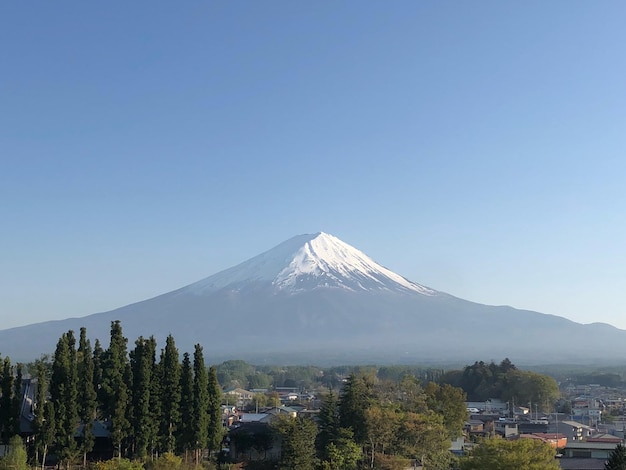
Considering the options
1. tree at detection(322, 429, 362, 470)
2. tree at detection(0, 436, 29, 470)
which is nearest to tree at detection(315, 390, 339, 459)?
tree at detection(322, 429, 362, 470)

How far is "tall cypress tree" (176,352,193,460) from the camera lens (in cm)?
2756

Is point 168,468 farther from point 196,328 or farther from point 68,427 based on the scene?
point 196,328

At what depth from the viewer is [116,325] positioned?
2952 cm

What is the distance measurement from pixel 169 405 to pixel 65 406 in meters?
4.15

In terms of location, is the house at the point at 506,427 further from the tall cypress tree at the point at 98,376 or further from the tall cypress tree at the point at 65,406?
the tall cypress tree at the point at 65,406

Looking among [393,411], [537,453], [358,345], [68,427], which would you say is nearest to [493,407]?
[393,411]

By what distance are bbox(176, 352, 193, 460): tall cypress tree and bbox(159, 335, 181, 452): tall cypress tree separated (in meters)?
0.23

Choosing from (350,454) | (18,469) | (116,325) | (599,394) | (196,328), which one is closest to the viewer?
(18,469)

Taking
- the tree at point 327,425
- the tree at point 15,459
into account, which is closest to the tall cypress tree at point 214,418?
the tree at point 327,425

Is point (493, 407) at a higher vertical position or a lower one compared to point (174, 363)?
lower

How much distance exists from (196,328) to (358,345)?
43.1 metres

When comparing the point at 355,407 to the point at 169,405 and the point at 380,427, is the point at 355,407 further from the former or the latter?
the point at 169,405

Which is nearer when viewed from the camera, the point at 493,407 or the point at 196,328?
the point at 493,407

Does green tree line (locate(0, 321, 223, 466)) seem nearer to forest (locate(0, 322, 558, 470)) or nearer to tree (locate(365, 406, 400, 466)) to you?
forest (locate(0, 322, 558, 470))
